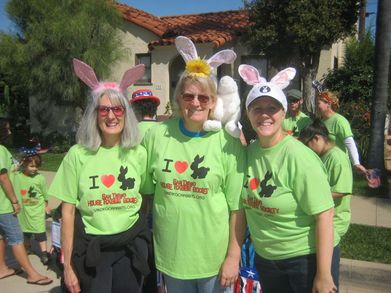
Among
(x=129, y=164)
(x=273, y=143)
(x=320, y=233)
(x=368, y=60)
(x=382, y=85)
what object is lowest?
(x=320, y=233)

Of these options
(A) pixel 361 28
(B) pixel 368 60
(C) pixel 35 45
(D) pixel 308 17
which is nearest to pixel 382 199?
(D) pixel 308 17

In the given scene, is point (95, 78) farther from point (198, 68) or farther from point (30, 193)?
point (30, 193)

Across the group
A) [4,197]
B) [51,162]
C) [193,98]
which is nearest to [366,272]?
[193,98]

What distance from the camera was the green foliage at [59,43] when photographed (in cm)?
1265

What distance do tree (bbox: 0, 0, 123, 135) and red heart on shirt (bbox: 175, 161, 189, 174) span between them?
11.1 meters

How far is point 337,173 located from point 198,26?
1328cm

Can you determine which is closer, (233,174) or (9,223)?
(233,174)

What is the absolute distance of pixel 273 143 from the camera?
7.08ft

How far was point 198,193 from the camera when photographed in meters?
2.21

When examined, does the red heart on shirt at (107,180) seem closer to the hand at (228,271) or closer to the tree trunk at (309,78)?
the hand at (228,271)

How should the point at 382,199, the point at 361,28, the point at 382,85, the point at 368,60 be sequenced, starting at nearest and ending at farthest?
the point at 382,199 < the point at 382,85 < the point at 368,60 < the point at 361,28

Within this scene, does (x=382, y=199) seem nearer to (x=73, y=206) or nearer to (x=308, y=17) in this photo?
(x=308, y=17)

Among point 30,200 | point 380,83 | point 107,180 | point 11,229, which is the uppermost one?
point 380,83

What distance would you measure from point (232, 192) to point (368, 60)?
14.8 m
